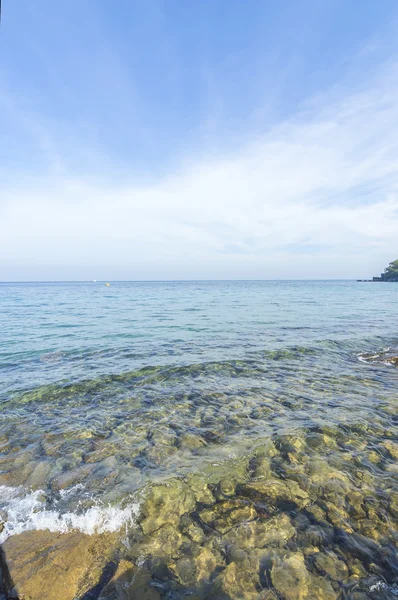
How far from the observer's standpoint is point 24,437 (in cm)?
714

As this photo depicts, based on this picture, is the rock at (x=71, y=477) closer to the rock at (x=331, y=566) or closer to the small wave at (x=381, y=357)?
the rock at (x=331, y=566)

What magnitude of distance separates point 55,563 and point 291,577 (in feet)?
9.90

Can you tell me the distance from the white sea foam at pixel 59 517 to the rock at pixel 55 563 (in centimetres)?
12

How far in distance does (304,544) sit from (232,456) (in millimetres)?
2215

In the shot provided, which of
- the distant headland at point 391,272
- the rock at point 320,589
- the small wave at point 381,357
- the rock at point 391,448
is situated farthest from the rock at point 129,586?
the distant headland at point 391,272

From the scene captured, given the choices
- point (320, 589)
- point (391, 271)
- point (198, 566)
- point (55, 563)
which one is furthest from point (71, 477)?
point (391, 271)

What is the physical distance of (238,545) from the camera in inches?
159

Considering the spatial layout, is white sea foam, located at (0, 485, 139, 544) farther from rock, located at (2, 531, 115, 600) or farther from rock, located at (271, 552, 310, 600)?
rock, located at (271, 552, 310, 600)

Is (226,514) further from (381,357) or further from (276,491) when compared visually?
(381,357)

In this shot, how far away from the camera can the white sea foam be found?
172 inches

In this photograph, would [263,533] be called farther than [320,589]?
Yes

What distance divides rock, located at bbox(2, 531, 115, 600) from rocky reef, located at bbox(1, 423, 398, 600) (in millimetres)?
12

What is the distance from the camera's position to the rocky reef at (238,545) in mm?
3504

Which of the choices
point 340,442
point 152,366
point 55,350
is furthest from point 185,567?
point 55,350
